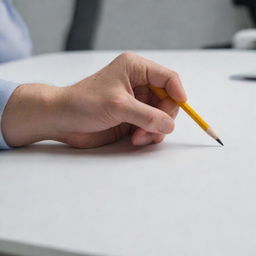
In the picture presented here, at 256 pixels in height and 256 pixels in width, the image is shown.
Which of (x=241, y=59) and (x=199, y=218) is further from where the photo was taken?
(x=241, y=59)

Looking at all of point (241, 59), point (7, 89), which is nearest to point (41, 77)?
point (7, 89)

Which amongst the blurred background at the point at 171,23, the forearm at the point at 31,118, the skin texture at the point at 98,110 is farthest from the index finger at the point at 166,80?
the blurred background at the point at 171,23

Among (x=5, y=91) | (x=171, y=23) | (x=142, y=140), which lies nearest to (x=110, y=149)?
(x=142, y=140)

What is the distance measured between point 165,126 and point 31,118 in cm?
15

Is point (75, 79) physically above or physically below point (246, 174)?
below

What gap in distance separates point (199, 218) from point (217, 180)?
0.08 m

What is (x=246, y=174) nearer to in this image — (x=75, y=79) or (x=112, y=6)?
(x=75, y=79)

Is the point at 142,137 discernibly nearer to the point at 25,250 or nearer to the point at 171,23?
the point at 25,250

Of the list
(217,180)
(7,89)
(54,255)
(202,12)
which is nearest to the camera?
(54,255)

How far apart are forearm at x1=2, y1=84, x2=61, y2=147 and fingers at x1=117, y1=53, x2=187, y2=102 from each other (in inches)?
3.6

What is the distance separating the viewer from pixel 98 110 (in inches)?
19.0

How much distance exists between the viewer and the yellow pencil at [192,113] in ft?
1.62

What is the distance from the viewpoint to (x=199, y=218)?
331mm

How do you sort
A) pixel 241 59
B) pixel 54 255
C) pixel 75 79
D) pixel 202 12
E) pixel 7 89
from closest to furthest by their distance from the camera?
1. pixel 54 255
2. pixel 7 89
3. pixel 75 79
4. pixel 241 59
5. pixel 202 12
